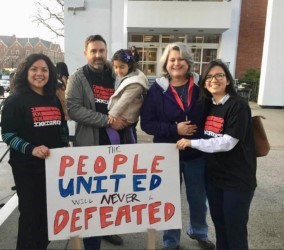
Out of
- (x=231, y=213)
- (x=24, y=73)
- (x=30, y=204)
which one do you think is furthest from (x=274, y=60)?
(x=30, y=204)

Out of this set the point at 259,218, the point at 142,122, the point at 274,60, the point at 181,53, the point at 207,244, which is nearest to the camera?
the point at 181,53

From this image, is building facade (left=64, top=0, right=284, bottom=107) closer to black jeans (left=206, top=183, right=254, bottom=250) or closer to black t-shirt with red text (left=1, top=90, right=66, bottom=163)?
black t-shirt with red text (left=1, top=90, right=66, bottom=163)

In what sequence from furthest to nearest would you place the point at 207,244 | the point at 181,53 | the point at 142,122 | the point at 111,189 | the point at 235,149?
the point at 207,244
the point at 142,122
the point at 181,53
the point at 111,189
the point at 235,149

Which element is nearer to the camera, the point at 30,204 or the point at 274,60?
the point at 30,204

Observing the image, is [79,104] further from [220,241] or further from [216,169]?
[220,241]

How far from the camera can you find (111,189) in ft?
8.51

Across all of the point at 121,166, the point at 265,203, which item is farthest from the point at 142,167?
the point at 265,203

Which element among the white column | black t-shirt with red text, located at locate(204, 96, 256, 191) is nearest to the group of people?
black t-shirt with red text, located at locate(204, 96, 256, 191)

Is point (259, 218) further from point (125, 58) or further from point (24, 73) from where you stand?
point (24, 73)

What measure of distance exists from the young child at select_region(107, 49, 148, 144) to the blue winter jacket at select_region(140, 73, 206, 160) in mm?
82

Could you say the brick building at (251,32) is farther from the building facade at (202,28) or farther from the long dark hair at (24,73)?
the long dark hair at (24,73)

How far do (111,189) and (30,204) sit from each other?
26.2 inches

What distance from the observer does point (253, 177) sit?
2498 millimetres

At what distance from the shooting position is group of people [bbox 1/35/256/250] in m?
2.48
